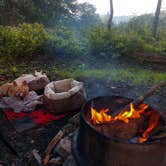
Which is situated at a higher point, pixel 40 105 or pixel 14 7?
pixel 14 7

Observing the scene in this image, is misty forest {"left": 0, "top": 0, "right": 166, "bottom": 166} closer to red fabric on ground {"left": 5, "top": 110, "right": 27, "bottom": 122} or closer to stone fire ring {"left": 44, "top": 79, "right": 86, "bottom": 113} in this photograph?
red fabric on ground {"left": 5, "top": 110, "right": 27, "bottom": 122}

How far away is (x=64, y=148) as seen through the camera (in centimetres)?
285

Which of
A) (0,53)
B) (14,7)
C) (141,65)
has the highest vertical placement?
(14,7)

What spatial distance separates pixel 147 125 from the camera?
252 cm

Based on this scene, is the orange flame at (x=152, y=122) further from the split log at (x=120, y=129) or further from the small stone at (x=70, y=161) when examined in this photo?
the small stone at (x=70, y=161)

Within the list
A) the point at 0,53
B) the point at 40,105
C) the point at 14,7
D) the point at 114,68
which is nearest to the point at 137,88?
the point at 114,68

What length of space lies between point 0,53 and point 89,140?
4752 millimetres

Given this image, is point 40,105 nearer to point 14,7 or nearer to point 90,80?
point 90,80

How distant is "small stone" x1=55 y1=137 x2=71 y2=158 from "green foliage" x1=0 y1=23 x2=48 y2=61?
12.8ft

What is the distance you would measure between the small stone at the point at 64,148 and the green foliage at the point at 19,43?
3.90 meters

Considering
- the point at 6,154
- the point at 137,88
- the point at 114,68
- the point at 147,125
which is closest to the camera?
the point at 147,125

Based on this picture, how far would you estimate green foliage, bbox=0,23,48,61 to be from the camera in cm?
635

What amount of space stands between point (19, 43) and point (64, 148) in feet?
13.9

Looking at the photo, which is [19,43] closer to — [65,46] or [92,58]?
[65,46]
